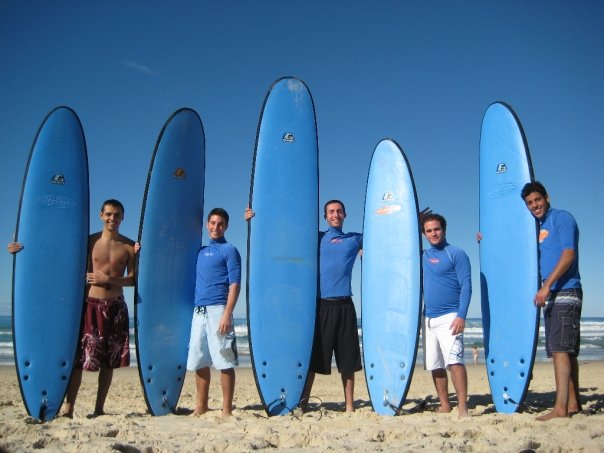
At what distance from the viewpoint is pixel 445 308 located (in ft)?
11.4

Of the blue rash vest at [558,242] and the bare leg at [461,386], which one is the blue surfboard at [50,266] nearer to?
the bare leg at [461,386]

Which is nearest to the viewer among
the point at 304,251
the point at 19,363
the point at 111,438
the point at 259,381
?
the point at 111,438

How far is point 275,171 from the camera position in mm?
4090

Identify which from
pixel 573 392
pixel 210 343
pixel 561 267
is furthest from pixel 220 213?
pixel 573 392

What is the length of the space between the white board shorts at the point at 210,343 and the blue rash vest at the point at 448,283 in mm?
1439

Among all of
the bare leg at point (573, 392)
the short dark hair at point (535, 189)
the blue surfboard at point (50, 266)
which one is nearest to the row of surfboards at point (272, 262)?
the blue surfboard at point (50, 266)

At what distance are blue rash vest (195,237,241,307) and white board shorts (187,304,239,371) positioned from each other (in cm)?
7

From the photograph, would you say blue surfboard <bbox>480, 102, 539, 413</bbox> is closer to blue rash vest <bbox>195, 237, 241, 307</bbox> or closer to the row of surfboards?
the row of surfboards

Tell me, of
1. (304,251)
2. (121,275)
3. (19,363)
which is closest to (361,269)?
(304,251)

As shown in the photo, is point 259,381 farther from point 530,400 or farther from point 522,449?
point 530,400

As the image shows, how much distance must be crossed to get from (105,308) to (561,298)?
304 centimetres

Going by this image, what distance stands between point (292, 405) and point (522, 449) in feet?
5.71

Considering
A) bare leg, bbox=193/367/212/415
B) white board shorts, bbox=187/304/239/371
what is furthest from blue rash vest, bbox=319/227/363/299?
bare leg, bbox=193/367/212/415

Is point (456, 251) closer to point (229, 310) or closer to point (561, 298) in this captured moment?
point (561, 298)
